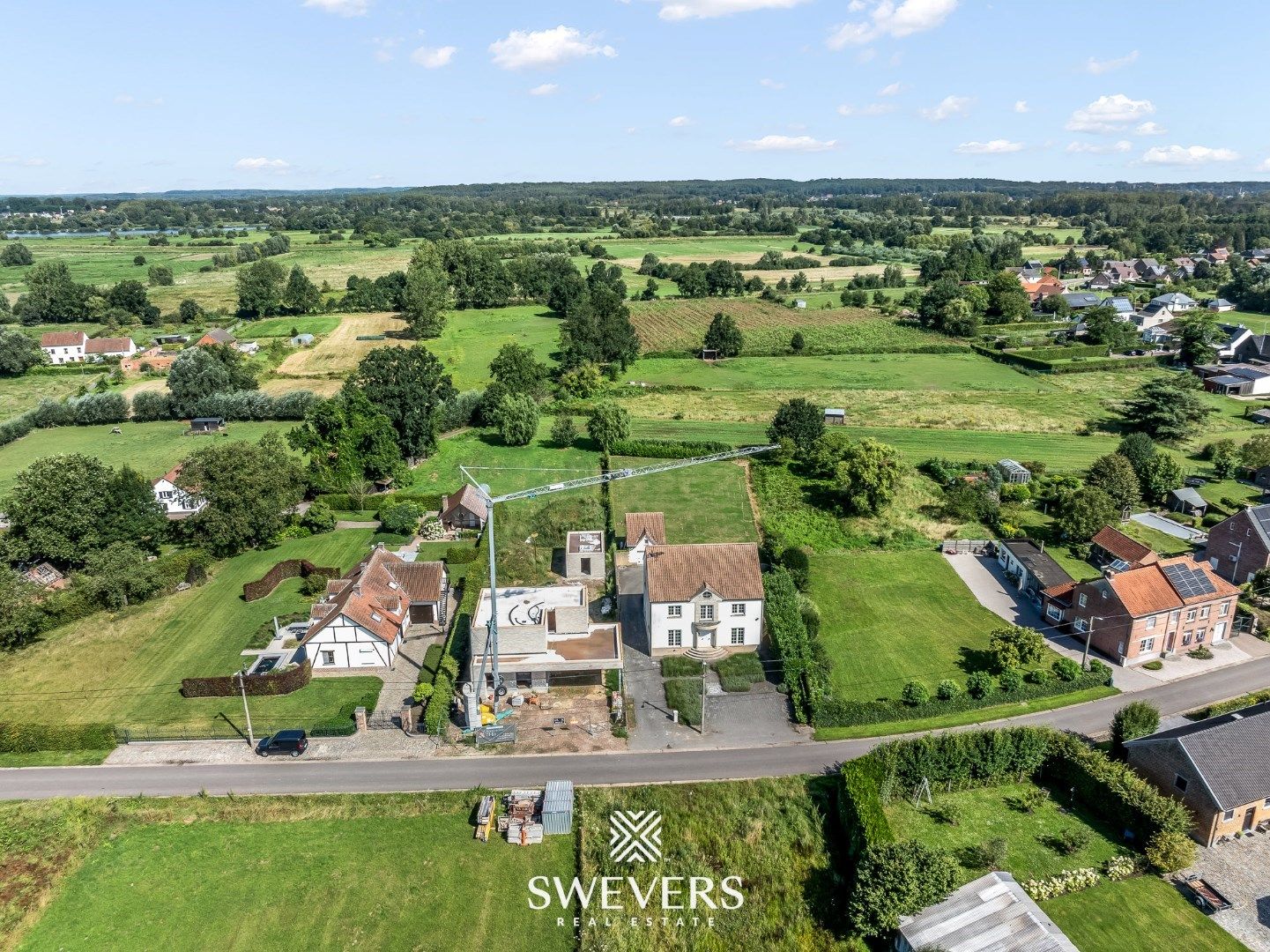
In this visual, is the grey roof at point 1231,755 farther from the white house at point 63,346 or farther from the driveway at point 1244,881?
the white house at point 63,346

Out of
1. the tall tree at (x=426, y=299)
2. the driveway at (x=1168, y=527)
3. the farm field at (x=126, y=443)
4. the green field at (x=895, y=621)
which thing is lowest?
the green field at (x=895, y=621)

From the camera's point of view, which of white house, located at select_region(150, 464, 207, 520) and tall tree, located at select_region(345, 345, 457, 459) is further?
tall tree, located at select_region(345, 345, 457, 459)

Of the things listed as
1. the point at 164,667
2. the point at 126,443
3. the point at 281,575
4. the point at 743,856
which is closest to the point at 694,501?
the point at 281,575

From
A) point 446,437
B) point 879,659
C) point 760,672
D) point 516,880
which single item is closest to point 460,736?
point 516,880

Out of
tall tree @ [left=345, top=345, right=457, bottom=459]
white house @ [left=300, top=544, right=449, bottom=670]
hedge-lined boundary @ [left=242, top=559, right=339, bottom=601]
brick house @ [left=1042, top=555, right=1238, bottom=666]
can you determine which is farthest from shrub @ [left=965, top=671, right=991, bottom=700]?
tall tree @ [left=345, top=345, right=457, bottom=459]

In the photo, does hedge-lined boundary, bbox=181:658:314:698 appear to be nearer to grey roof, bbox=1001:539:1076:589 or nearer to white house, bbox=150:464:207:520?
white house, bbox=150:464:207:520

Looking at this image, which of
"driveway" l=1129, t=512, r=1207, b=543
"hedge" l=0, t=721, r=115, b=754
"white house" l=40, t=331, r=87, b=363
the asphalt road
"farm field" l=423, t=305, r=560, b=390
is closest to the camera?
the asphalt road

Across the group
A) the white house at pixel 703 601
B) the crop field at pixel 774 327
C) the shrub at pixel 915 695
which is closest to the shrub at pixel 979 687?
the shrub at pixel 915 695
